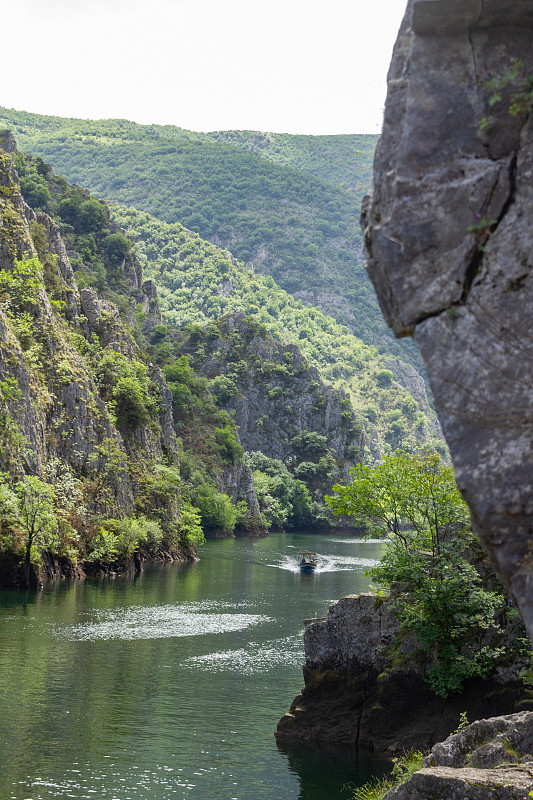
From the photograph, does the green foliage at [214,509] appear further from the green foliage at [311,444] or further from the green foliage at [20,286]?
the green foliage at [20,286]

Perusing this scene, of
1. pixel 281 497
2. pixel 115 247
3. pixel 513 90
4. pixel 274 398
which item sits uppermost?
pixel 115 247

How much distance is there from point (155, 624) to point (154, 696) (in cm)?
1314

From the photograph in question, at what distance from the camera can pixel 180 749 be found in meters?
23.0

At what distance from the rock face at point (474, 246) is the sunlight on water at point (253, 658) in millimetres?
26548

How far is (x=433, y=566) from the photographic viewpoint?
21984 mm

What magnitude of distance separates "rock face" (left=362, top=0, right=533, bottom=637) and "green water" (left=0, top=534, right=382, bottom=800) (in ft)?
50.2

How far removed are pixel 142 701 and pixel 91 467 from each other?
3807 centimetres

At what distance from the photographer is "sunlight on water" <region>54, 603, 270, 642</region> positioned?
37406 mm

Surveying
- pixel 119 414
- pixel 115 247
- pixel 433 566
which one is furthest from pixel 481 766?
pixel 115 247

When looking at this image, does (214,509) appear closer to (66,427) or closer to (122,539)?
(122,539)

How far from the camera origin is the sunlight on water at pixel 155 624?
37.4 meters

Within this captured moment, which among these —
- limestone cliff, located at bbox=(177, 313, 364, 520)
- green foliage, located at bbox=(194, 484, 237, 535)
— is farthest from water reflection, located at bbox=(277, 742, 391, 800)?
limestone cliff, located at bbox=(177, 313, 364, 520)

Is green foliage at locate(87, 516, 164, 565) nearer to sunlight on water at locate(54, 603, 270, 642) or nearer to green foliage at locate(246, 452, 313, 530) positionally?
sunlight on water at locate(54, 603, 270, 642)

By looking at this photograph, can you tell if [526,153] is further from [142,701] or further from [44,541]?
[44,541]
